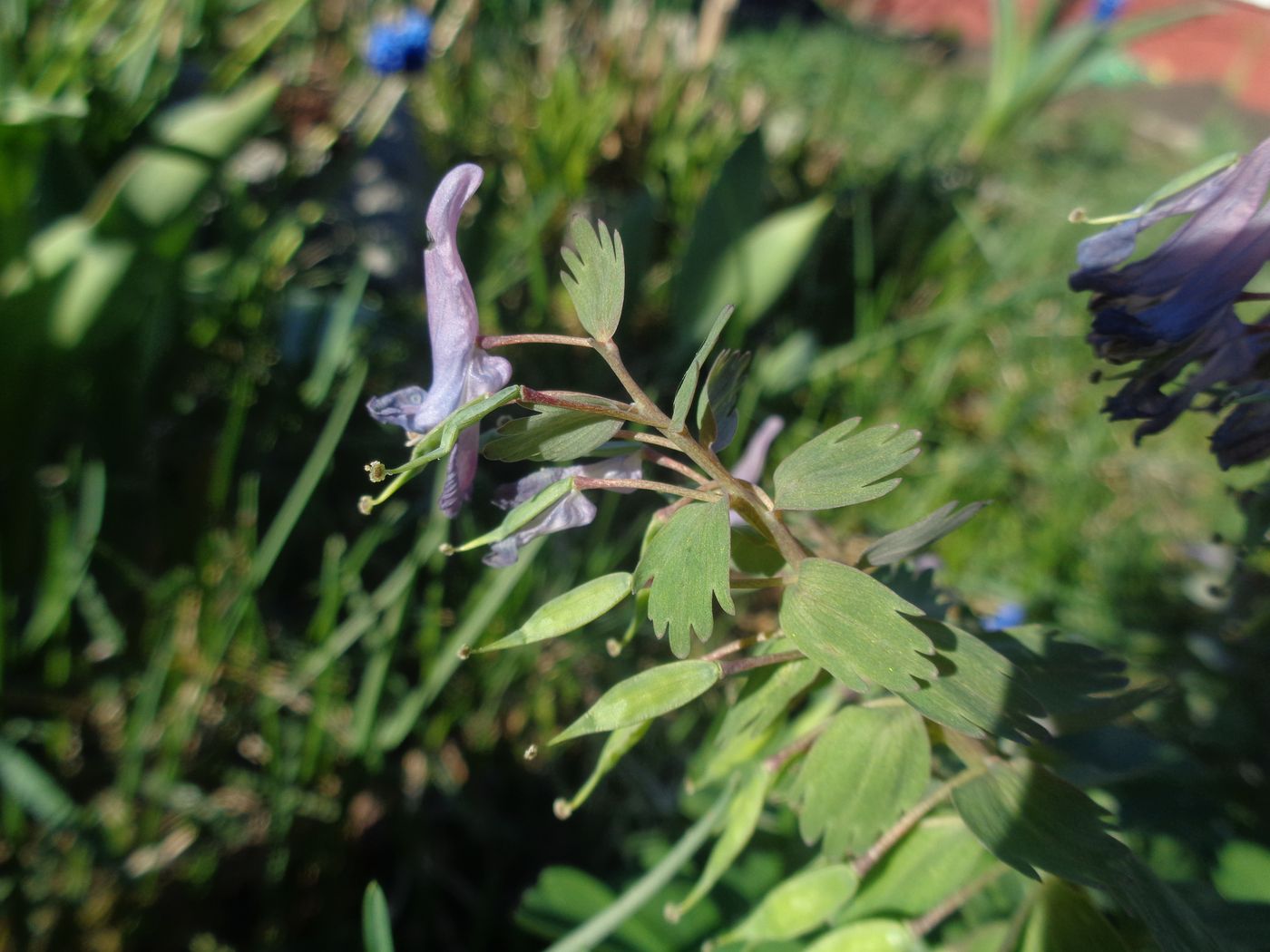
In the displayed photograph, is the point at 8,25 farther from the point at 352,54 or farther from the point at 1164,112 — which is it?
the point at 1164,112

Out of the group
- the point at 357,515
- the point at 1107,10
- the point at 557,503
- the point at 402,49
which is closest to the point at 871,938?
the point at 557,503

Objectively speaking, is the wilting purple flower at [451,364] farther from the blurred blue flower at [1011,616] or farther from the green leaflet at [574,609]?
the blurred blue flower at [1011,616]

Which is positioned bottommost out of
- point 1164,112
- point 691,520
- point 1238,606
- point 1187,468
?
point 1164,112

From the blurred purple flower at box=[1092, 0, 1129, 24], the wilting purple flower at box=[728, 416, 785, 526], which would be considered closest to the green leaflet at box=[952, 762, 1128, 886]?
the wilting purple flower at box=[728, 416, 785, 526]

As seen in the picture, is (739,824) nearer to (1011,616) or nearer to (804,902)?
(804,902)

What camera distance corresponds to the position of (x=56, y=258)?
3.13 feet

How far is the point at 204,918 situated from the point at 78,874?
0.38ft

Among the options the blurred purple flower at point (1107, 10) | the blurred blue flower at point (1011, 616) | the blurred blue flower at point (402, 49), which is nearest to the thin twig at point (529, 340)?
the blurred blue flower at point (1011, 616)

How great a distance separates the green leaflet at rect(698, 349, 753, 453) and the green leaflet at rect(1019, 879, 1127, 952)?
0.26 m

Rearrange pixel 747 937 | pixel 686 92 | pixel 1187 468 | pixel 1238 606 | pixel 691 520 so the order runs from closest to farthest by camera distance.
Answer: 1. pixel 691 520
2. pixel 747 937
3. pixel 1238 606
4. pixel 1187 468
5. pixel 686 92

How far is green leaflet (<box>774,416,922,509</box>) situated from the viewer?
14.6 inches

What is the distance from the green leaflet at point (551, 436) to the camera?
0.36m

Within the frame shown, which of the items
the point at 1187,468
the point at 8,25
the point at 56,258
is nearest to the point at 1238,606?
the point at 1187,468

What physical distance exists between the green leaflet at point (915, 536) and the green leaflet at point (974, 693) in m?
0.04
